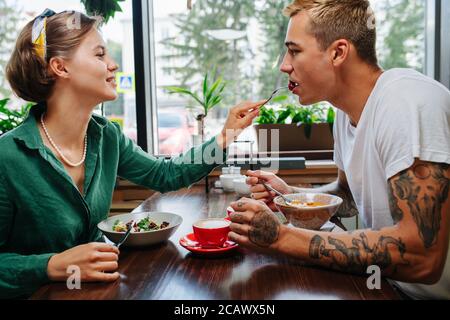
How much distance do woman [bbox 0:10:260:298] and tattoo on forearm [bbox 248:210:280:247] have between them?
13.9 inches

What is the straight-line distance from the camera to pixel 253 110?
5.68 feet

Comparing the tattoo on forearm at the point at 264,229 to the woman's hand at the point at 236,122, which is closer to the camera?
the tattoo on forearm at the point at 264,229

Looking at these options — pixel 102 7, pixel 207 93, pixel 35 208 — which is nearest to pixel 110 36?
pixel 102 7

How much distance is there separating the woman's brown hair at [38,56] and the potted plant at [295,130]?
5.68ft

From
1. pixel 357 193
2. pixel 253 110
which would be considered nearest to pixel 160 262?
pixel 357 193

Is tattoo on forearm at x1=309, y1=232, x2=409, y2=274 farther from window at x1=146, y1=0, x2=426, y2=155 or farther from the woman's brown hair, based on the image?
window at x1=146, y1=0, x2=426, y2=155

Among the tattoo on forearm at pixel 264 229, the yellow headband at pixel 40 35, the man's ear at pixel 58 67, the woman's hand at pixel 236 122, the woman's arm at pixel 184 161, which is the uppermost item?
the yellow headband at pixel 40 35

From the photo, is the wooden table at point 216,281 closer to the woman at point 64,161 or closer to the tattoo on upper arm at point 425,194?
the woman at point 64,161

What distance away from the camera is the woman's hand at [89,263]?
992mm

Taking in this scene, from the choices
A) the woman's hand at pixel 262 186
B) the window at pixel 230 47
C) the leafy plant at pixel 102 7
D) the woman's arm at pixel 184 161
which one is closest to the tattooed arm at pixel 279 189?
the woman's hand at pixel 262 186

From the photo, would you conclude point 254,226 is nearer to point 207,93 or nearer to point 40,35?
point 40,35

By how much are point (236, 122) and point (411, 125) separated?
0.76 meters

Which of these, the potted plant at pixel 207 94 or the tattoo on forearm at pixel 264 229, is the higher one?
the potted plant at pixel 207 94

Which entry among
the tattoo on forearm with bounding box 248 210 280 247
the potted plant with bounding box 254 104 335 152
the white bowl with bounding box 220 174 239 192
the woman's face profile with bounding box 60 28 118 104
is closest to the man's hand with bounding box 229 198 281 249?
the tattoo on forearm with bounding box 248 210 280 247
